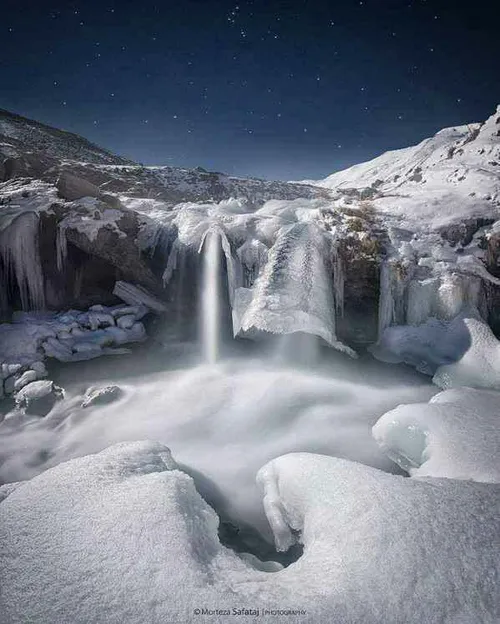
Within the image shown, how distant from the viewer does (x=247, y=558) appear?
9.70 ft

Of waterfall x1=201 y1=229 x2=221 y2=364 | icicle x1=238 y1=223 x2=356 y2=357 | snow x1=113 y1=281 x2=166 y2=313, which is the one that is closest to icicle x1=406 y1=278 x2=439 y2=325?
icicle x1=238 y1=223 x2=356 y2=357

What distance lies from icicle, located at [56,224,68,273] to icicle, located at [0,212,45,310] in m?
0.49

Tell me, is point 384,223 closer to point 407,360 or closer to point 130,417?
point 407,360

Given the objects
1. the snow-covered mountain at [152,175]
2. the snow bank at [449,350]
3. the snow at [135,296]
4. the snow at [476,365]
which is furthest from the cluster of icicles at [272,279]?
the snow-covered mountain at [152,175]

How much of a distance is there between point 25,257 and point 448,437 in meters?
10.5

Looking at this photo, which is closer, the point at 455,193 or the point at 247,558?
the point at 247,558

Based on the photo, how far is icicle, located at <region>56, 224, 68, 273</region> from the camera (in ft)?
29.1

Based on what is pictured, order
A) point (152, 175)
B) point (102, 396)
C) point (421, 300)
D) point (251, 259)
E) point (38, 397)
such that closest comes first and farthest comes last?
point (38, 397)
point (102, 396)
point (421, 300)
point (251, 259)
point (152, 175)

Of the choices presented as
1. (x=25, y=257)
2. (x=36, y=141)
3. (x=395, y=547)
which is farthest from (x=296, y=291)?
(x=36, y=141)

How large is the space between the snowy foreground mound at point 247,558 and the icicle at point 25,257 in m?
7.52

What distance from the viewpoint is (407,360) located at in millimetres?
7109

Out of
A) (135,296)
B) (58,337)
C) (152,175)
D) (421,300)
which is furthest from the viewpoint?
(152,175)

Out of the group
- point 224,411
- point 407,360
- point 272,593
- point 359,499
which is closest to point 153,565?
point 272,593

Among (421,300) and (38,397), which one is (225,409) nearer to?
(38,397)
